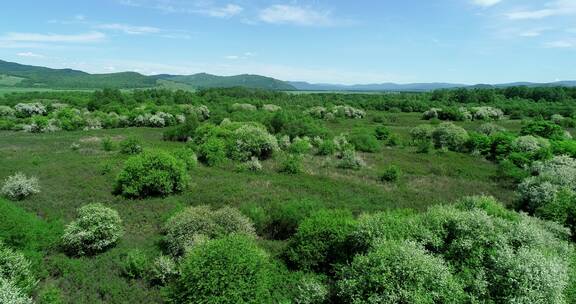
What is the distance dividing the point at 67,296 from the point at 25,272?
153 cm

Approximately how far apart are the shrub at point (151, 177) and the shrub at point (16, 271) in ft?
33.9

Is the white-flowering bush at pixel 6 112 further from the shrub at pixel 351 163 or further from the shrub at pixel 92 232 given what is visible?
the shrub at pixel 351 163

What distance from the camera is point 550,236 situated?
13.8 meters

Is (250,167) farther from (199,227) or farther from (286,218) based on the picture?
(199,227)

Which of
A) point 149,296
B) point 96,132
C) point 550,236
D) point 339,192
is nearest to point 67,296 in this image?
point 149,296

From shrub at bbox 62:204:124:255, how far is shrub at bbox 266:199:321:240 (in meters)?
7.20

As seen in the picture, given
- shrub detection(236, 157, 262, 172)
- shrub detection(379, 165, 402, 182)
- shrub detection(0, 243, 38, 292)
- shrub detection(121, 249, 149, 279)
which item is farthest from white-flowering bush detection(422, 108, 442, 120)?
shrub detection(0, 243, 38, 292)

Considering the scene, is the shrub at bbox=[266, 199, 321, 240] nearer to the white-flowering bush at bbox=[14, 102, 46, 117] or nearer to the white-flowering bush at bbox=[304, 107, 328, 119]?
the white-flowering bush at bbox=[304, 107, 328, 119]

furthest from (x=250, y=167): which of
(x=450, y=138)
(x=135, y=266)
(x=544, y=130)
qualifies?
(x=544, y=130)

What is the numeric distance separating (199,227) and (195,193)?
8562mm

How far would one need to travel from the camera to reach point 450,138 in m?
42.5

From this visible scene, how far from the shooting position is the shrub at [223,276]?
34.4 feet

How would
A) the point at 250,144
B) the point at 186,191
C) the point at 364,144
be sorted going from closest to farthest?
the point at 186,191 → the point at 250,144 → the point at 364,144

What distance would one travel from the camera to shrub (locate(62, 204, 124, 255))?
14.9m
